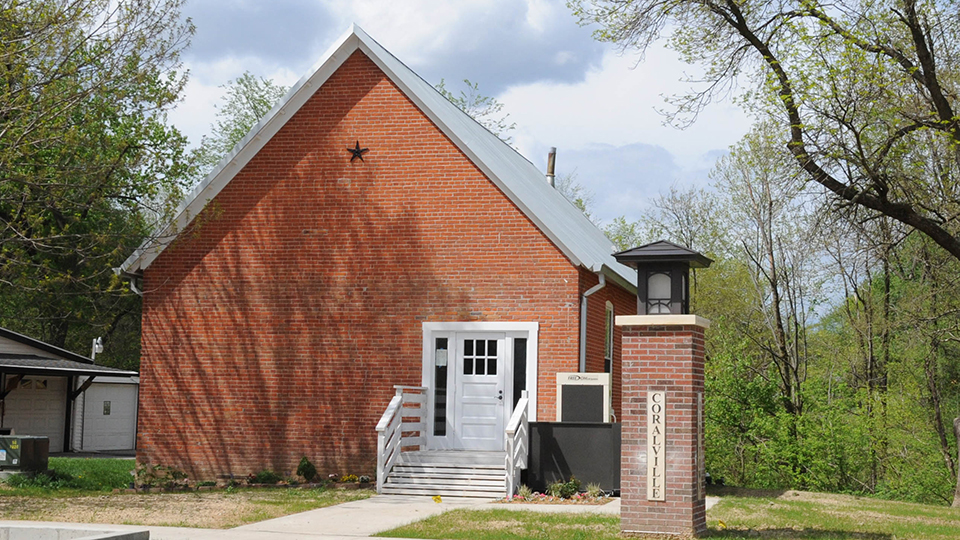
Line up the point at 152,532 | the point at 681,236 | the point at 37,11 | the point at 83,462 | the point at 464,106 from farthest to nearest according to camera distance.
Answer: the point at 464,106
the point at 681,236
the point at 83,462
the point at 37,11
the point at 152,532

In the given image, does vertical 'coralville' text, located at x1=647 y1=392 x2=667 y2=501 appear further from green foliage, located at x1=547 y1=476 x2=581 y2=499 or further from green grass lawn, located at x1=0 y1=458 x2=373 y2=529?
green grass lawn, located at x1=0 y1=458 x2=373 y2=529

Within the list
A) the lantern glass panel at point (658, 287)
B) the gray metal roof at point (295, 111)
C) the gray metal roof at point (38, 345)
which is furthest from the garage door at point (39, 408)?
the lantern glass panel at point (658, 287)

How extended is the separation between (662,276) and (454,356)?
21.1 feet

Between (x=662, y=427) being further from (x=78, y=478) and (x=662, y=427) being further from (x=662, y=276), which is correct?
(x=78, y=478)

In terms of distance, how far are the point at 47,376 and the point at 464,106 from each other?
20.0m

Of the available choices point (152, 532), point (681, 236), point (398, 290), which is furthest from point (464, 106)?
point (152, 532)

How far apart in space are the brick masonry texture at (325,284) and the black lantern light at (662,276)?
5362mm

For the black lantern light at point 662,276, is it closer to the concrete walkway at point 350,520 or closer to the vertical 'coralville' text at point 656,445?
the vertical 'coralville' text at point 656,445

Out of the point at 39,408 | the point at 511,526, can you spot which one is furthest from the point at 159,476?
the point at 39,408

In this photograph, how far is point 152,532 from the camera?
1050 centimetres

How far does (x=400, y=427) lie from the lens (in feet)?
52.1

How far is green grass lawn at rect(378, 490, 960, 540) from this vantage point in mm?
10750

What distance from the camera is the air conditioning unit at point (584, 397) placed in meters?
15.4

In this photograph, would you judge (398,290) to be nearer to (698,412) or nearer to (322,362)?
(322,362)
